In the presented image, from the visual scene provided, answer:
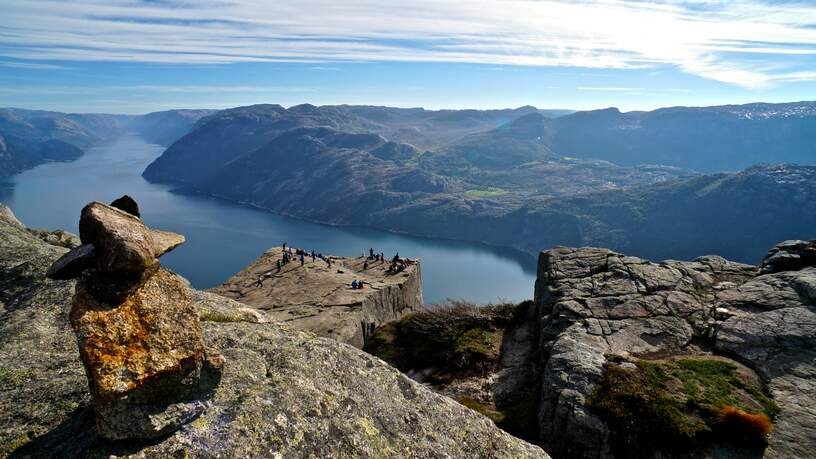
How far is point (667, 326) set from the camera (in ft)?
74.0

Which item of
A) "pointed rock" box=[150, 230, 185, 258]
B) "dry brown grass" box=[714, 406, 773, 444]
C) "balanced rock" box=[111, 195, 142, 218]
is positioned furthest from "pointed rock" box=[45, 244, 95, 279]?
"dry brown grass" box=[714, 406, 773, 444]

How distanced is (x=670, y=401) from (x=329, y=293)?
28.4m

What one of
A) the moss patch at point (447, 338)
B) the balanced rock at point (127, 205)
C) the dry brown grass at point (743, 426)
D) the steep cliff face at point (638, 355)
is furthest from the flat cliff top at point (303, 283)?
A: the balanced rock at point (127, 205)

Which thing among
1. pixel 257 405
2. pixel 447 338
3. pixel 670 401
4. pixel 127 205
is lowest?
pixel 447 338

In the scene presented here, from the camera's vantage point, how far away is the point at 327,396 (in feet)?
24.3

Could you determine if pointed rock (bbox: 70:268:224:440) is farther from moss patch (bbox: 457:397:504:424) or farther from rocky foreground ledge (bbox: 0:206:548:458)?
moss patch (bbox: 457:397:504:424)

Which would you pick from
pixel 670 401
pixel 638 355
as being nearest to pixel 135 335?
pixel 670 401

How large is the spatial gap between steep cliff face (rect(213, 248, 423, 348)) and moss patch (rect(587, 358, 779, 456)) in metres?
17.6

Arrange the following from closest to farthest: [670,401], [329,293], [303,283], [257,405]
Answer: [257,405] → [670,401] → [329,293] → [303,283]

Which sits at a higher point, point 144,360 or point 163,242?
point 163,242

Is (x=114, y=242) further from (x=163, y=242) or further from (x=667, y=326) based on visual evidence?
(x=667, y=326)

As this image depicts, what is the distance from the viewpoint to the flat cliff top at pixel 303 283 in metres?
37.1

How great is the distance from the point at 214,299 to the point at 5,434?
18.0 feet

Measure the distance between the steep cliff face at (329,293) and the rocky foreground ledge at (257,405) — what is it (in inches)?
Result: 819
